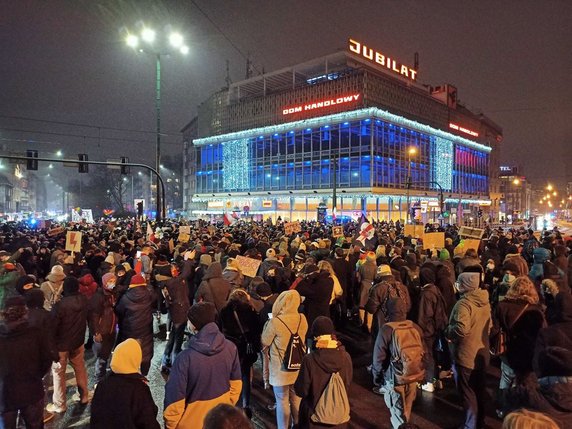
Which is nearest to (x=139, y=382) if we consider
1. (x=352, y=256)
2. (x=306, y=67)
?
(x=352, y=256)

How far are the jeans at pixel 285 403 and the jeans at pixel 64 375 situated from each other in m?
2.99

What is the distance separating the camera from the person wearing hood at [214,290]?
6.76 meters

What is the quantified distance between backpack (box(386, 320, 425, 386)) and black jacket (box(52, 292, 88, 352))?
425 cm

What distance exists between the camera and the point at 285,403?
491 cm

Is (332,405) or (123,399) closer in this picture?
(123,399)

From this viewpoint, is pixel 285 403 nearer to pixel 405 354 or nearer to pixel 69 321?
pixel 405 354

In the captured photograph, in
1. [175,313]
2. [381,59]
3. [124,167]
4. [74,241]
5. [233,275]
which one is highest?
[381,59]

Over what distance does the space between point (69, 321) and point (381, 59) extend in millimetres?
61935

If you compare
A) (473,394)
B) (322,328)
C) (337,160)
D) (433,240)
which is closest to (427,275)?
(473,394)

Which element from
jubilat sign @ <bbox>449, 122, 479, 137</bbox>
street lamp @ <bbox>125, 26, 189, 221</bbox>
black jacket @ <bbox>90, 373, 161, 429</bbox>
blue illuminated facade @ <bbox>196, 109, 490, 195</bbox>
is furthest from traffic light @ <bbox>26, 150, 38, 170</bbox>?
jubilat sign @ <bbox>449, 122, 479, 137</bbox>

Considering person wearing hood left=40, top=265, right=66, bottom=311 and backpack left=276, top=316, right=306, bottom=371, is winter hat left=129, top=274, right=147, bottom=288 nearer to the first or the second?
person wearing hood left=40, top=265, right=66, bottom=311

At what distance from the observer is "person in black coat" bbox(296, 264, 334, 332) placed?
6820 millimetres

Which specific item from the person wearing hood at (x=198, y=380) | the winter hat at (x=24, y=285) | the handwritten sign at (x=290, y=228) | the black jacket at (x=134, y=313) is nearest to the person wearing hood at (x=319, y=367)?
the person wearing hood at (x=198, y=380)

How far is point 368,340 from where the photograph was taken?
913cm
